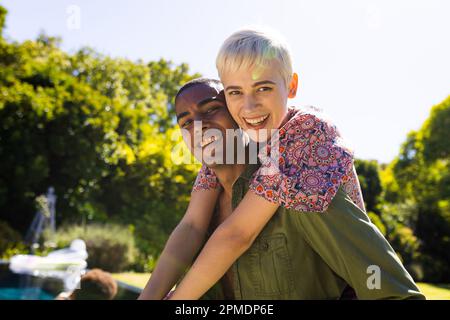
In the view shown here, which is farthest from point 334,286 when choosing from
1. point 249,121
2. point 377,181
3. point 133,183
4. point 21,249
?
point 377,181

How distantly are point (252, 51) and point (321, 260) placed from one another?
2.50 ft

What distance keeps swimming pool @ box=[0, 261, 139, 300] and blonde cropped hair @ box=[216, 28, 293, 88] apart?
7828 millimetres

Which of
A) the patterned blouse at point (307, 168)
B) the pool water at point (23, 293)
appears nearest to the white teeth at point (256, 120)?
the patterned blouse at point (307, 168)

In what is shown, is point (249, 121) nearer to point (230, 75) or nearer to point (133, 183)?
point (230, 75)

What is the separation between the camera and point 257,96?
1915 millimetres

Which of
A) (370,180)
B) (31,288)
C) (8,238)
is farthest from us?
(370,180)

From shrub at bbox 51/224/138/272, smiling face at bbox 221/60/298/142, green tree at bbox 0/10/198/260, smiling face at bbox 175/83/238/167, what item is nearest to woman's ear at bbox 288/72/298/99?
smiling face at bbox 221/60/298/142

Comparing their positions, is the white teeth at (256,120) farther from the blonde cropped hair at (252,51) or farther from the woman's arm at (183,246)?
the woman's arm at (183,246)

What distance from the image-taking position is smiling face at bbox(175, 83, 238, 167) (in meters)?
2.19

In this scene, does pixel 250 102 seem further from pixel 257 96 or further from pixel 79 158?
pixel 79 158

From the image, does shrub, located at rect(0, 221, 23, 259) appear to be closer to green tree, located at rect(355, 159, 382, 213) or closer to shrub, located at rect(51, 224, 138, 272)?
shrub, located at rect(51, 224, 138, 272)

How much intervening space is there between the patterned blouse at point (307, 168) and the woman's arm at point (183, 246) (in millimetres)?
504

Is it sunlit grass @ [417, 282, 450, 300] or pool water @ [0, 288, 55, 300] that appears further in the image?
pool water @ [0, 288, 55, 300]

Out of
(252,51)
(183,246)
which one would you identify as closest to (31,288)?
(183,246)
